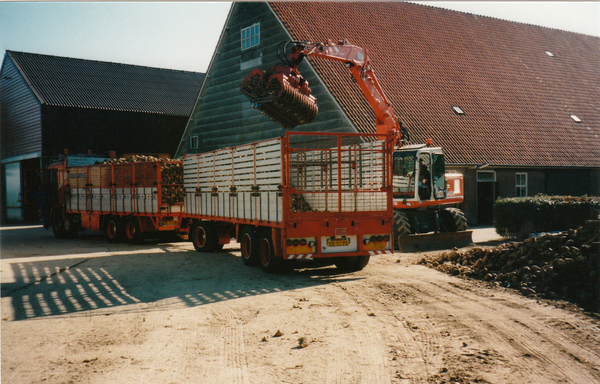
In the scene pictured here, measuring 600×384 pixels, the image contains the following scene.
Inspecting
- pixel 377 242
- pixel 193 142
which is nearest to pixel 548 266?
pixel 377 242

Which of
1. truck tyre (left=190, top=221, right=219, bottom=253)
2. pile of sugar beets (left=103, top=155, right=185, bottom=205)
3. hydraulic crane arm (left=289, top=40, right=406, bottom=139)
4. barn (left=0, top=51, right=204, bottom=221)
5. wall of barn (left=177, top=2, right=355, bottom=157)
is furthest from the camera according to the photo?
barn (left=0, top=51, right=204, bottom=221)

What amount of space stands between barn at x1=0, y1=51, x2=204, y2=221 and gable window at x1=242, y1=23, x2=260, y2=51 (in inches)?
426

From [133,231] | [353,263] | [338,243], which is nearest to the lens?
[338,243]

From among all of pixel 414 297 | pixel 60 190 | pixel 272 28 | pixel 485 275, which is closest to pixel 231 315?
pixel 414 297

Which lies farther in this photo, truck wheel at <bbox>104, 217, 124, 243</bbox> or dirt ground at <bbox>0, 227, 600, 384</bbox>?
truck wheel at <bbox>104, 217, 124, 243</bbox>

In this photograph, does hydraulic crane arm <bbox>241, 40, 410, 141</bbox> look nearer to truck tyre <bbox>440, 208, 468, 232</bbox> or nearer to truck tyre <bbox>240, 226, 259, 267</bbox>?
truck tyre <bbox>240, 226, 259, 267</bbox>

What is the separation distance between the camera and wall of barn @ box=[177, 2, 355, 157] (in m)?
21.0

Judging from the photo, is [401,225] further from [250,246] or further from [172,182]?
[172,182]

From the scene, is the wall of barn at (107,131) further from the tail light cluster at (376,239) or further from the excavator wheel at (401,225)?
the tail light cluster at (376,239)

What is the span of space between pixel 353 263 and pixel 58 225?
1421cm

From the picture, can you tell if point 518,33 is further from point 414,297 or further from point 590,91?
point 414,297

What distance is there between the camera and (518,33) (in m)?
30.1

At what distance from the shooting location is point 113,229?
18.5 metres

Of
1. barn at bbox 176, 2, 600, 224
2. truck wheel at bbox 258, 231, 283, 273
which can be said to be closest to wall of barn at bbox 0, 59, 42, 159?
barn at bbox 176, 2, 600, 224
